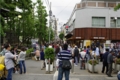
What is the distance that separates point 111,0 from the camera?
36.4 m

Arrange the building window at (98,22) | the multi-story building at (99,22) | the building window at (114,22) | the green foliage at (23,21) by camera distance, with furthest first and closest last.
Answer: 1. the building window at (114,22)
2. the building window at (98,22)
3. the multi-story building at (99,22)
4. the green foliage at (23,21)

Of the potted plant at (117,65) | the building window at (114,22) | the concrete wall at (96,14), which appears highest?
the concrete wall at (96,14)

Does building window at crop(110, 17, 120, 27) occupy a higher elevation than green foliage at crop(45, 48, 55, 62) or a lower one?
higher

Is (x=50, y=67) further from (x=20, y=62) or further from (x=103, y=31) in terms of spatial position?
(x=103, y=31)

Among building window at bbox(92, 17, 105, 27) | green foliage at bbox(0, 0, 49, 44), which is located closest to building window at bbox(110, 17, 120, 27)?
building window at bbox(92, 17, 105, 27)

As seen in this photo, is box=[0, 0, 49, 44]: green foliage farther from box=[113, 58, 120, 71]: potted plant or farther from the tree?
box=[113, 58, 120, 71]: potted plant

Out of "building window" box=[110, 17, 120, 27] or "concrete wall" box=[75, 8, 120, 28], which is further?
"building window" box=[110, 17, 120, 27]

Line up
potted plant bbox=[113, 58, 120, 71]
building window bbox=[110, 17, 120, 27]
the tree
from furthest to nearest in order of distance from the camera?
the tree, building window bbox=[110, 17, 120, 27], potted plant bbox=[113, 58, 120, 71]

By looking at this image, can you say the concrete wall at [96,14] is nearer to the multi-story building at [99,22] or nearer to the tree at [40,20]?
the multi-story building at [99,22]

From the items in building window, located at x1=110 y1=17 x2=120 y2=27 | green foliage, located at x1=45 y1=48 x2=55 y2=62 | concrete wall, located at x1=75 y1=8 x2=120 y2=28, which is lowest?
green foliage, located at x1=45 y1=48 x2=55 y2=62

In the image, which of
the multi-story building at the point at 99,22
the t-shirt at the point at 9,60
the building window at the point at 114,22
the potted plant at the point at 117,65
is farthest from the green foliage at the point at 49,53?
the building window at the point at 114,22

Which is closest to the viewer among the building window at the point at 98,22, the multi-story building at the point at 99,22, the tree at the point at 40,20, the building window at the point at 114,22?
the multi-story building at the point at 99,22

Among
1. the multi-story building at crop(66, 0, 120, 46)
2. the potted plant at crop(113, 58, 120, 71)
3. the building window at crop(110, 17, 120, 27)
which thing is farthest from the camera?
the building window at crop(110, 17, 120, 27)

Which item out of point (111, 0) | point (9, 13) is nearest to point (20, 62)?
point (9, 13)
